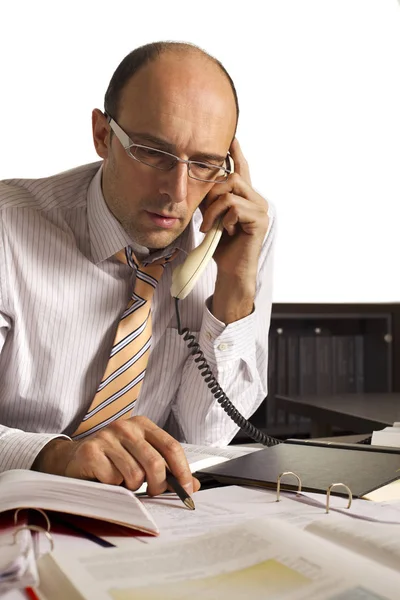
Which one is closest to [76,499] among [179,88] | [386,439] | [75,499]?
[75,499]

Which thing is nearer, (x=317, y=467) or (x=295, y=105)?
(x=317, y=467)

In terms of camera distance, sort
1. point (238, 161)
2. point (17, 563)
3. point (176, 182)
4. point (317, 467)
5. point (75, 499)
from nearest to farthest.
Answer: point (17, 563) < point (75, 499) < point (317, 467) < point (176, 182) < point (238, 161)

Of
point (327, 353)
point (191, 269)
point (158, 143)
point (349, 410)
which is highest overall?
point (158, 143)

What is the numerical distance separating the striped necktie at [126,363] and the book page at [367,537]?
2.46ft

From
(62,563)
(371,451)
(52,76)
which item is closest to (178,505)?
(62,563)

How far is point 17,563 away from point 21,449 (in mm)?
478

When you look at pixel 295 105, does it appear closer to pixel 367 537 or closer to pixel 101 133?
pixel 101 133

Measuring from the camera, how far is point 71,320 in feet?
4.65

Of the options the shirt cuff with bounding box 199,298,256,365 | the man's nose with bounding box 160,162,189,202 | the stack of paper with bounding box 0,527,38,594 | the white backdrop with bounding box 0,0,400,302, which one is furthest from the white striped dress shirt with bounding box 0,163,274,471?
the white backdrop with bounding box 0,0,400,302

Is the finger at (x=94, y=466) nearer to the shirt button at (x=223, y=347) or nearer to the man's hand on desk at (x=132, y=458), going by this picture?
the man's hand on desk at (x=132, y=458)

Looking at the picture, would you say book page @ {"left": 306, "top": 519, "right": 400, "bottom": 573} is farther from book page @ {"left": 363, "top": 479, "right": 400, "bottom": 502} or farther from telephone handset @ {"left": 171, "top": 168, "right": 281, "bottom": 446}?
telephone handset @ {"left": 171, "top": 168, "right": 281, "bottom": 446}

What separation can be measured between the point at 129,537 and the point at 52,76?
8.94ft

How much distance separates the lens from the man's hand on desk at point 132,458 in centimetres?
83

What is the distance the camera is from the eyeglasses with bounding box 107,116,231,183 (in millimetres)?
1342
